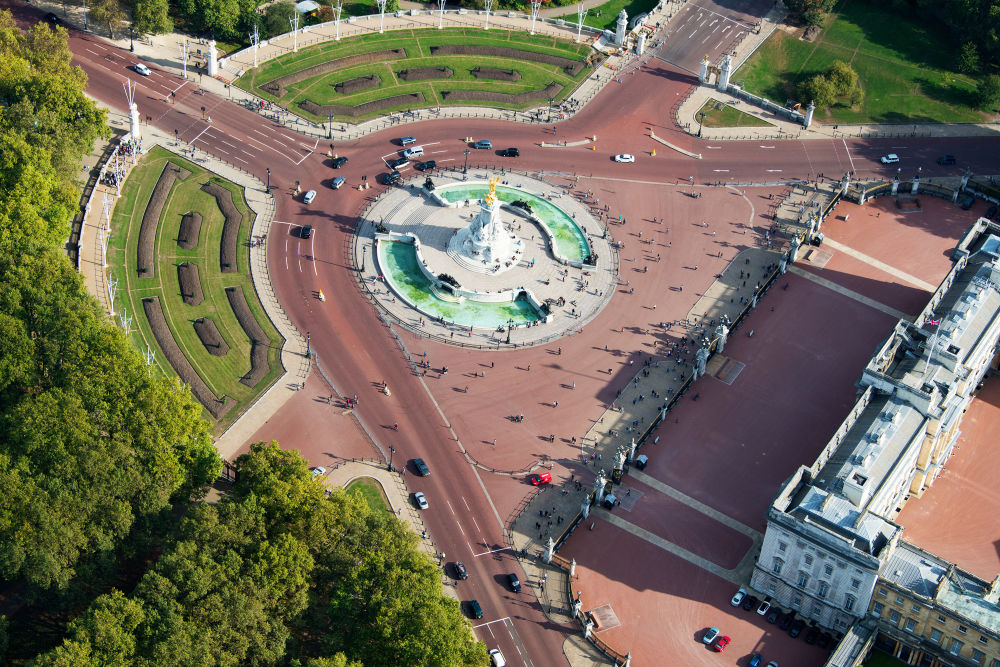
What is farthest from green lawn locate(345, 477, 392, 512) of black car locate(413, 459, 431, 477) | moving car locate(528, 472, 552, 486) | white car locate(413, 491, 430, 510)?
moving car locate(528, 472, 552, 486)

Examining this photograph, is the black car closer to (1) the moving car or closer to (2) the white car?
(2) the white car

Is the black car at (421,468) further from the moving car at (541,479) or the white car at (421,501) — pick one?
the moving car at (541,479)

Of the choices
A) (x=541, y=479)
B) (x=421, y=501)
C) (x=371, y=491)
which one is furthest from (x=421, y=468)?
(x=541, y=479)

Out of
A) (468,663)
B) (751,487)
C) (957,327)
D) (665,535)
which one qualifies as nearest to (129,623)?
(468,663)

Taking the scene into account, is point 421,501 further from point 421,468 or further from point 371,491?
point 371,491

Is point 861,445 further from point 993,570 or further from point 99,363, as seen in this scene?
point 99,363

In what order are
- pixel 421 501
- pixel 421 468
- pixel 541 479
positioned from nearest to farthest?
pixel 421 501 → pixel 541 479 → pixel 421 468

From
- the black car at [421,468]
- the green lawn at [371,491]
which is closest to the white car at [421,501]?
the green lawn at [371,491]
